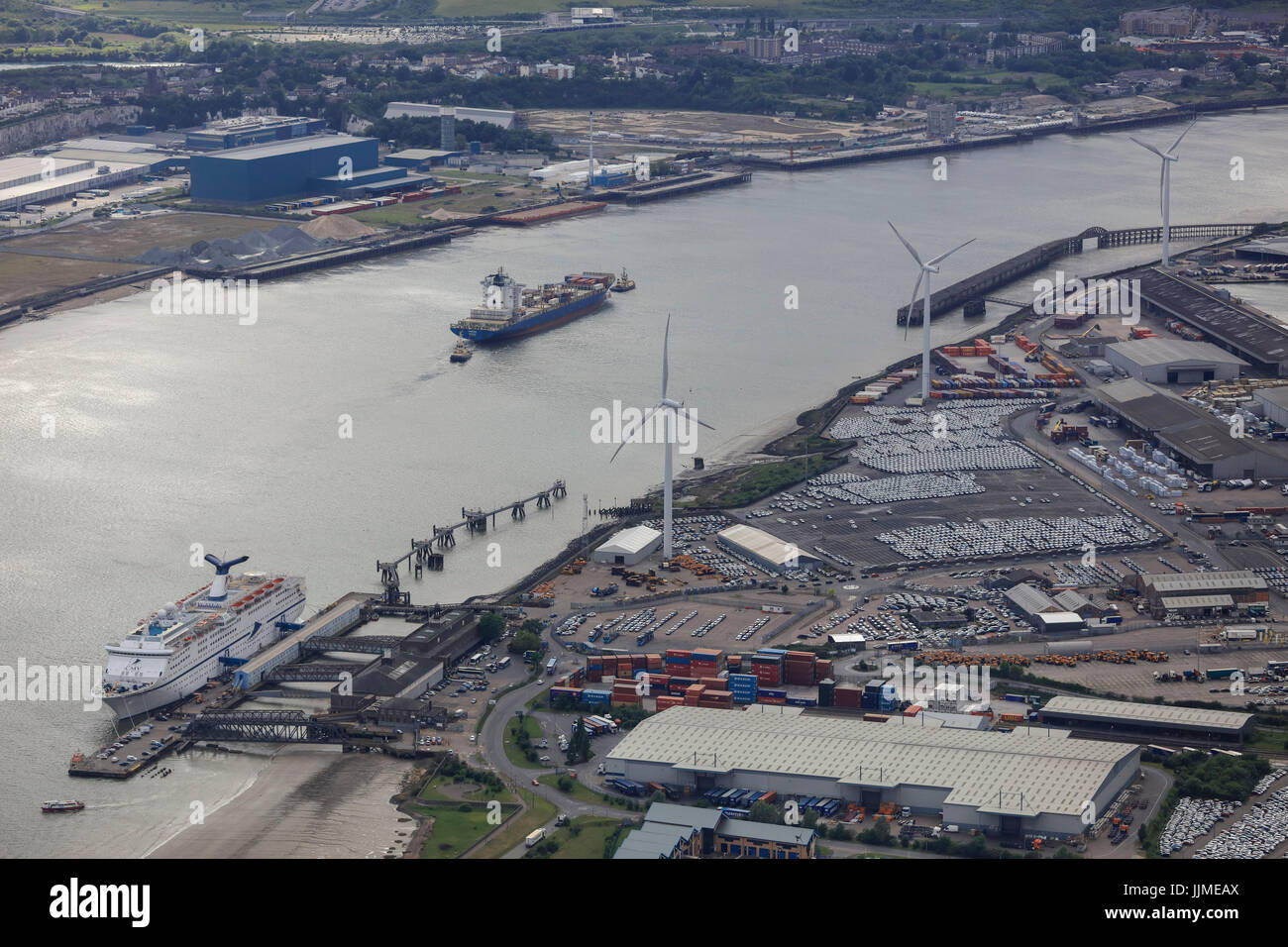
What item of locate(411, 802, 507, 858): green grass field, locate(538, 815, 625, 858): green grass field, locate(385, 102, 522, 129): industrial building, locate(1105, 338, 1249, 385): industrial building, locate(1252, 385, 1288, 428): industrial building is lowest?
locate(411, 802, 507, 858): green grass field

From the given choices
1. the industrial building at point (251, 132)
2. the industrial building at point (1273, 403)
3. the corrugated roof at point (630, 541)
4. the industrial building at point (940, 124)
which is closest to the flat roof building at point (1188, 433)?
the industrial building at point (1273, 403)

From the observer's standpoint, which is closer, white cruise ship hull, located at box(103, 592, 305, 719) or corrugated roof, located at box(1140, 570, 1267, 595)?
white cruise ship hull, located at box(103, 592, 305, 719)

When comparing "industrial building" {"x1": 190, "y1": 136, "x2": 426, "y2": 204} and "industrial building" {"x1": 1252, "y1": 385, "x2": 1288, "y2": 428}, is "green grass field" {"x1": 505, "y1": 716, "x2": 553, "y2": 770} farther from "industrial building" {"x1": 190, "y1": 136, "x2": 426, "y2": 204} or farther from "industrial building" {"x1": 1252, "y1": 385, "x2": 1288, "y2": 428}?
"industrial building" {"x1": 190, "y1": 136, "x2": 426, "y2": 204}

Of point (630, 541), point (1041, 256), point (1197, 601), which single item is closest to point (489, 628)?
point (630, 541)

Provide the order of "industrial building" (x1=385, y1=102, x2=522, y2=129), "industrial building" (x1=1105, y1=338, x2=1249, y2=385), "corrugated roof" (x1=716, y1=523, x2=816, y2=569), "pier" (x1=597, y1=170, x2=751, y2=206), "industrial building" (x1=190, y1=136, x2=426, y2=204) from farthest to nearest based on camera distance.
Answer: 1. "industrial building" (x1=385, y1=102, x2=522, y2=129)
2. "pier" (x1=597, y1=170, x2=751, y2=206)
3. "industrial building" (x1=190, y1=136, x2=426, y2=204)
4. "industrial building" (x1=1105, y1=338, x2=1249, y2=385)
5. "corrugated roof" (x1=716, y1=523, x2=816, y2=569)

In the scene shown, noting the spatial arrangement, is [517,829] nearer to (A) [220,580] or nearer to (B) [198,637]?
(B) [198,637]

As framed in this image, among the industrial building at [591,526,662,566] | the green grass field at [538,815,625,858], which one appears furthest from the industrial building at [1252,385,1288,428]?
the green grass field at [538,815,625,858]

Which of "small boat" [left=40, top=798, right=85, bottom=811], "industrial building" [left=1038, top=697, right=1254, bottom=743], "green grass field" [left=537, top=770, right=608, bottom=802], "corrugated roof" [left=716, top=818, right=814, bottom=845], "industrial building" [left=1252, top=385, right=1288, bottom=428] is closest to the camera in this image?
"corrugated roof" [left=716, top=818, right=814, bottom=845]

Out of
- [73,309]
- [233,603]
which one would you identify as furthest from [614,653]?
[73,309]
